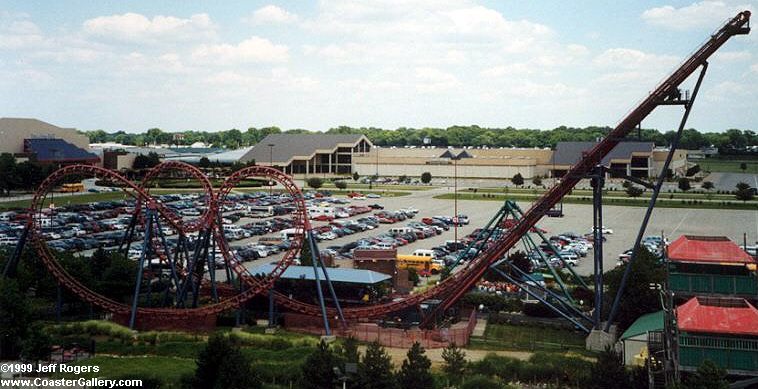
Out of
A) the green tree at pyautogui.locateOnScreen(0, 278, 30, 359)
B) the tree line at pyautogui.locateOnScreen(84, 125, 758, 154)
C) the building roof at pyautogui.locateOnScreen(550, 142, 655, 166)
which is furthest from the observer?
the tree line at pyautogui.locateOnScreen(84, 125, 758, 154)

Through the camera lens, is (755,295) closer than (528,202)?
Yes

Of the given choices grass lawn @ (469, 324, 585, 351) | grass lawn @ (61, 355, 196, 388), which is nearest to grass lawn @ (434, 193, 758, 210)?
grass lawn @ (469, 324, 585, 351)

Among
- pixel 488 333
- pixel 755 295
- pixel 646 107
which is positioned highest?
pixel 646 107

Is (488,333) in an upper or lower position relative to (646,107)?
lower

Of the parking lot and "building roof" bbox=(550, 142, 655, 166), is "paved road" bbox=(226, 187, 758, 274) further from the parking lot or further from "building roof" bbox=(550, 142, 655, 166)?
"building roof" bbox=(550, 142, 655, 166)

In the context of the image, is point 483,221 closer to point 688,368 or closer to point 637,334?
point 637,334

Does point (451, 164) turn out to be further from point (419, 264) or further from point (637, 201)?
point (419, 264)

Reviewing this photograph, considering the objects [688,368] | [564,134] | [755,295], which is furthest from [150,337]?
[564,134]
